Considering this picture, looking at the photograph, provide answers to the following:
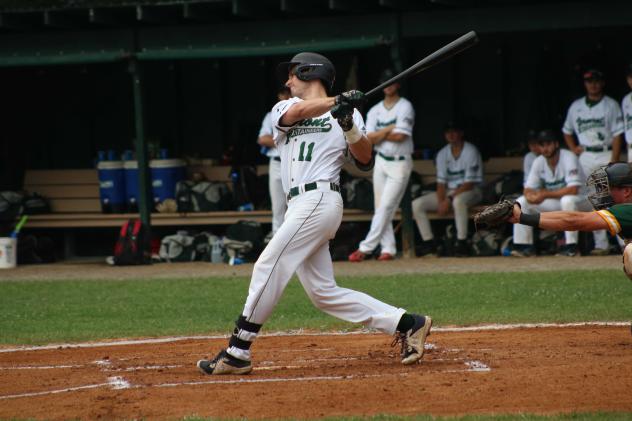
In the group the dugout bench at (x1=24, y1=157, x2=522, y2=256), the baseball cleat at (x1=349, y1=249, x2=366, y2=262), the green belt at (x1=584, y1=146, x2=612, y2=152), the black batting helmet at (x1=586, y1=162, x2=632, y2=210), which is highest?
the green belt at (x1=584, y1=146, x2=612, y2=152)

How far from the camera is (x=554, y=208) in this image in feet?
41.8

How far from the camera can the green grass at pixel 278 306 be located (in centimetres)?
879

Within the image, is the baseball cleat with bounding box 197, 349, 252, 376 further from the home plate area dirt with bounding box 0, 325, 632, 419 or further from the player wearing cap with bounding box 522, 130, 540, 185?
the player wearing cap with bounding box 522, 130, 540, 185

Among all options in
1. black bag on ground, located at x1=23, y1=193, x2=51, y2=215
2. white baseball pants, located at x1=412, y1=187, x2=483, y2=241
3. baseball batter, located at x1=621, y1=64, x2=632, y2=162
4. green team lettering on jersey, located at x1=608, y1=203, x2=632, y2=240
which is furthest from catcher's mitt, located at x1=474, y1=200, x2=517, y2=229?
black bag on ground, located at x1=23, y1=193, x2=51, y2=215

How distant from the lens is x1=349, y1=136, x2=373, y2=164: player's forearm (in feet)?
21.2

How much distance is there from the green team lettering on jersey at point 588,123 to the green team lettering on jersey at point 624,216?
22.0ft

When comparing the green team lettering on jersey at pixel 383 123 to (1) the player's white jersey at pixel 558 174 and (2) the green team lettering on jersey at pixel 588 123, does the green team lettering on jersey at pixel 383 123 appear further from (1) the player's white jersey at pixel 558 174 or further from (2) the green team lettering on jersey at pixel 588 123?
(2) the green team lettering on jersey at pixel 588 123

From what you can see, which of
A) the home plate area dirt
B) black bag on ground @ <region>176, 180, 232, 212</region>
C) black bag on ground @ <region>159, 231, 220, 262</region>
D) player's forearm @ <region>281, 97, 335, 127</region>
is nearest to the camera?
the home plate area dirt

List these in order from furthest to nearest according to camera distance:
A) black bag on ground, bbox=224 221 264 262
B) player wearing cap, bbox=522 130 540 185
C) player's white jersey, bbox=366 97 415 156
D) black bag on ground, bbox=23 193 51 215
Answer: black bag on ground, bbox=23 193 51 215, black bag on ground, bbox=224 221 264 262, player's white jersey, bbox=366 97 415 156, player wearing cap, bbox=522 130 540 185

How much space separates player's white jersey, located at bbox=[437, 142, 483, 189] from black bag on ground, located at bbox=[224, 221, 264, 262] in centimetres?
230

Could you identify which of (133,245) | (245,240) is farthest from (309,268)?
(133,245)

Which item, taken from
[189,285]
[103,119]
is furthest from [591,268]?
[103,119]

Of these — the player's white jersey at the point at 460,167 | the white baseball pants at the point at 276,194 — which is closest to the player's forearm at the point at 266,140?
the white baseball pants at the point at 276,194

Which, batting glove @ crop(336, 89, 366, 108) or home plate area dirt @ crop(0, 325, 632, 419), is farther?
batting glove @ crop(336, 89, 366, 108)
